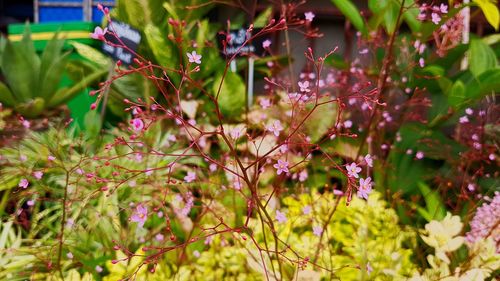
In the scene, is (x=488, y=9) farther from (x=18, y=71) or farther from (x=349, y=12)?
(x=18, y=71)

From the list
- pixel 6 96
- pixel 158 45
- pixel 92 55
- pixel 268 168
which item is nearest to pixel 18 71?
pixel 6 96

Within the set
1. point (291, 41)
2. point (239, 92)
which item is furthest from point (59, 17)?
point (239, 92)

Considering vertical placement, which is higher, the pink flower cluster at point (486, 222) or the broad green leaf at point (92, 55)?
the broad green leaf at point (92, 55)

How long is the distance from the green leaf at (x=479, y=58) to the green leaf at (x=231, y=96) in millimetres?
1002

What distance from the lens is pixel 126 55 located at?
134 inches

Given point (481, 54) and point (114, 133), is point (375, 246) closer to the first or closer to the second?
point (481, 54)

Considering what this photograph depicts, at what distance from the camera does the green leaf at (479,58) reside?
8.45ft

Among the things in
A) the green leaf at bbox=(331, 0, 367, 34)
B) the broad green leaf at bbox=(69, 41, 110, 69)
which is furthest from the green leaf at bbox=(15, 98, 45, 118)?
the green leaf at bbox=(331, 0, 367, 34)

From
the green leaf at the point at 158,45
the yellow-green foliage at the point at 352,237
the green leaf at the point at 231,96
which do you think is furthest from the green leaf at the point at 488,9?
the green leaf at the point at 158,45

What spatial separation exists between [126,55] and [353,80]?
1.21 m

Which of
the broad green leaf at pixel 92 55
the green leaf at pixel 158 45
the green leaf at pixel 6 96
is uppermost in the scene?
the broad green leaf at pixel 92 55

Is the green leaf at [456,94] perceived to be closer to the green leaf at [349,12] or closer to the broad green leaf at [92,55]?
the green leaf at [349,12]

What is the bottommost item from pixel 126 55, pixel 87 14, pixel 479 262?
pixel 479 262

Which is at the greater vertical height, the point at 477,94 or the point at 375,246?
the point at 477,94
